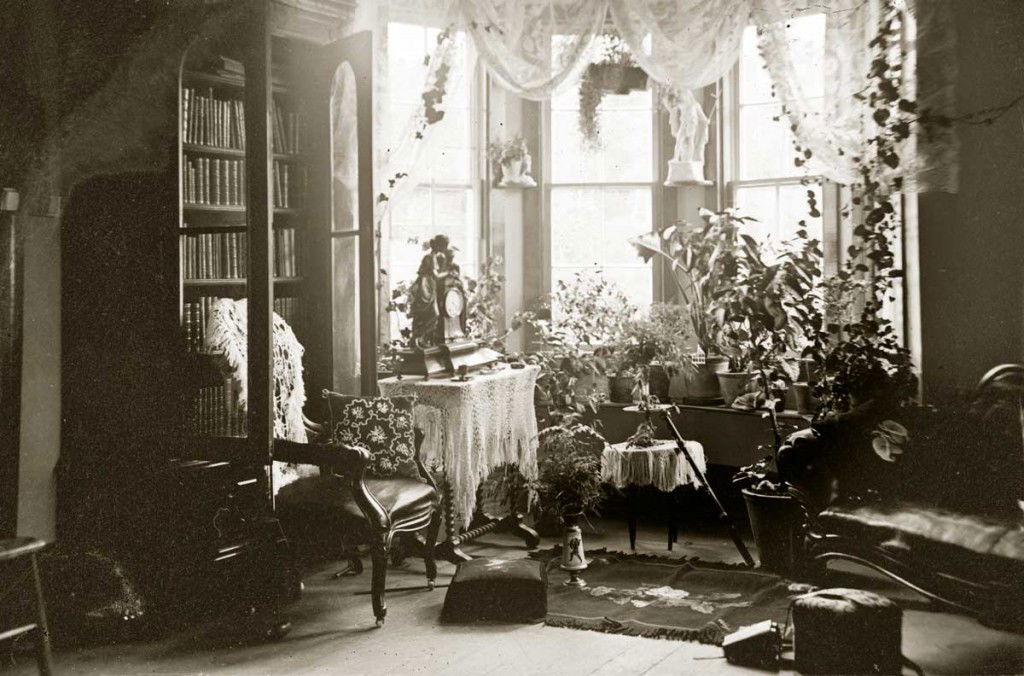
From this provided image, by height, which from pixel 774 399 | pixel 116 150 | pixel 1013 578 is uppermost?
pixel 116 150

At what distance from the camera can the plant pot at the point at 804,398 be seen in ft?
17.4

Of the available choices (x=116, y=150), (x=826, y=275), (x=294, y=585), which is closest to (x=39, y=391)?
(x=116, y=150)

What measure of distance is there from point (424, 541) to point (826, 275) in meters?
2.55

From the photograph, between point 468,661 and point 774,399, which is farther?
point 774,399

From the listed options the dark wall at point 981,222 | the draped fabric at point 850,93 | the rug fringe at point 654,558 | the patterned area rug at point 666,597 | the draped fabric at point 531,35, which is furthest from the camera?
the draped fabric at point 531,35

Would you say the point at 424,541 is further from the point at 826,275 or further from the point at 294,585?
the point at 826,275

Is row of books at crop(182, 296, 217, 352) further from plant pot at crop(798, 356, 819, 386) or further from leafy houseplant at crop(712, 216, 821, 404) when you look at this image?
plant pot at crop(798, 356, 819, 386)

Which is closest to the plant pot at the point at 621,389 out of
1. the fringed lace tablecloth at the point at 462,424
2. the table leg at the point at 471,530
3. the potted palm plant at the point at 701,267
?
the potted palm plant at the point at 701,267

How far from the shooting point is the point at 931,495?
3.80 meters

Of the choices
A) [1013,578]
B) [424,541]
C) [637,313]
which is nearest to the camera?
[1013,578]

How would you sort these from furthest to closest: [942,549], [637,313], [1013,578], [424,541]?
1. [637,313]
2. [424,541]
3. [942,549]
4. [1013,578]

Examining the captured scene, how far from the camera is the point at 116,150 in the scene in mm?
4090

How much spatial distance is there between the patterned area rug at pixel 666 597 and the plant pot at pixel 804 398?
3.26 feet

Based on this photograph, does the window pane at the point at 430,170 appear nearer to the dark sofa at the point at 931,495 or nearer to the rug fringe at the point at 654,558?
the rug fringe at the point at 654,558
